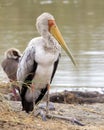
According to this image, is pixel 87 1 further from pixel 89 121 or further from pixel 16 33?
pixel 89 121

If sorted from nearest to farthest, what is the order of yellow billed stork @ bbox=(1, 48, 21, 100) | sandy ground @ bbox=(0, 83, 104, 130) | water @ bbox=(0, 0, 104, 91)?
1. sandy ground @ bbox=(0, 83, 104, 130)
2. yellow billed stork @ bbox=(1, 48, 21, 100)
3. water @ bbox=(0, 0, 104, 91)

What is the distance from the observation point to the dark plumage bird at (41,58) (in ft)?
25.5

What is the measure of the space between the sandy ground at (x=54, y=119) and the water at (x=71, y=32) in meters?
0.88

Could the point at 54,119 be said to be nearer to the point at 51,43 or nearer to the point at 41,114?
the point at 41,114

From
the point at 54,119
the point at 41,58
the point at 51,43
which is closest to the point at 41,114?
the point at 54,119

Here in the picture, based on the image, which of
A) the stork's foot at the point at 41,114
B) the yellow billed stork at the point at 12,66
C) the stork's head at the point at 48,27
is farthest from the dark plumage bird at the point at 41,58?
the yellow billed stork at the point at 12,66

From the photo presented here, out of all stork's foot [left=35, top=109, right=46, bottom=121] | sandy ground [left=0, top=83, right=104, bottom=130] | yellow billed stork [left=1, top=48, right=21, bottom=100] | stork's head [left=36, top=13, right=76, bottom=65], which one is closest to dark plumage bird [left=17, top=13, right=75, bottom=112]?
stork's head [left=36, top=13, right=76, bottom=65]

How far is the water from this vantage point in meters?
12.2

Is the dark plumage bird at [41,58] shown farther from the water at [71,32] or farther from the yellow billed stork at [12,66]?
the yellow billed stork at [12,66]

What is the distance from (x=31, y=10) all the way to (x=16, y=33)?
272 inches

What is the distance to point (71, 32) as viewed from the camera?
17875 mm

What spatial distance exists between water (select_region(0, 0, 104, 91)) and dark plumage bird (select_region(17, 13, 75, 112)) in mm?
365

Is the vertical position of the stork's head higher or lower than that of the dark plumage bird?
higher

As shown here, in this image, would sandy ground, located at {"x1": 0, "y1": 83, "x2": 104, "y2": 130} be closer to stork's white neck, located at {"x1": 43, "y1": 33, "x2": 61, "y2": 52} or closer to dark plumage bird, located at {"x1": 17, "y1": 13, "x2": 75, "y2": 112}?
dark plumage bird, located at {"x1": 17, "y1": 13, "x2": 75, "y2": 112}
